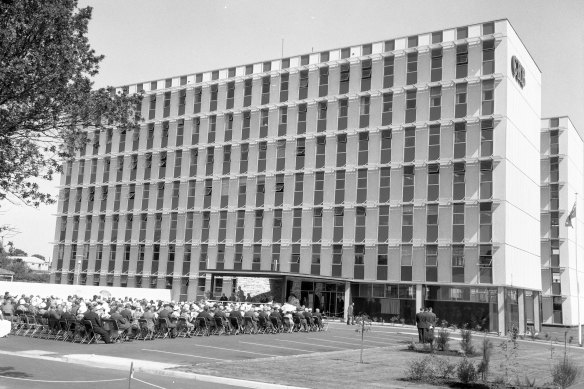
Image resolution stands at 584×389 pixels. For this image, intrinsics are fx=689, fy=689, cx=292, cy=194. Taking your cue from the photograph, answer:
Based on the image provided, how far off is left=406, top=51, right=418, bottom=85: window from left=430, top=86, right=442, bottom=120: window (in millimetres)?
1988

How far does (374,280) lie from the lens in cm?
5909

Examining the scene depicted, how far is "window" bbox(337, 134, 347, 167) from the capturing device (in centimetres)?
6191

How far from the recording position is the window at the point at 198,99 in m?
71.7

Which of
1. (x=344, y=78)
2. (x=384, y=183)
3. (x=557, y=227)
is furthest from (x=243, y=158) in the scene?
(x=557, y=227)

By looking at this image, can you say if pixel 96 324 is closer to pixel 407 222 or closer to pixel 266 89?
pixel 407 222

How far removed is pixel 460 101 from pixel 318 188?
14.8 meters

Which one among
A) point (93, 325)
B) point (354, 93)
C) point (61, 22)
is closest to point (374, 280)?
point (354, 93)

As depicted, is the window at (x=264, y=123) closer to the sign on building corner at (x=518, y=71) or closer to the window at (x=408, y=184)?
the window at (x=408, y=184)

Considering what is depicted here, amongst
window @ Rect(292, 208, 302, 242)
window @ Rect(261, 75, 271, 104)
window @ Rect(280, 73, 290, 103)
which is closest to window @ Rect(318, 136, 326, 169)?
window @ Rect(292, 208, 302, 242)

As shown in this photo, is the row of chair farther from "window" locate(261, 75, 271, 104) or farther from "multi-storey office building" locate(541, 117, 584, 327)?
"multi-storey office building" locate(541, 117, 584, 327)

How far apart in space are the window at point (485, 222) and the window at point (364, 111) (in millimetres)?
12858

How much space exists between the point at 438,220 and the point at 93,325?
37227 millimetres

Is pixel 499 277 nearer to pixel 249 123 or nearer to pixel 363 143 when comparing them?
pixel 363 143

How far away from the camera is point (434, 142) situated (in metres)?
57.7
